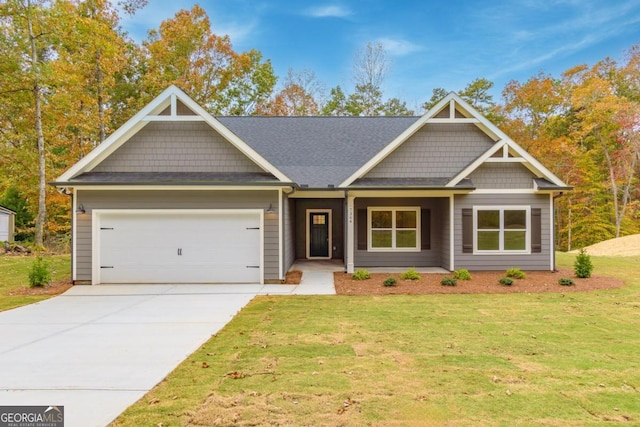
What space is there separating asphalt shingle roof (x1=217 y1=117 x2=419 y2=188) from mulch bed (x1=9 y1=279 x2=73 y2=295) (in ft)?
23.3

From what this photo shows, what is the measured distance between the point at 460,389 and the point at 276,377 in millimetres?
1923

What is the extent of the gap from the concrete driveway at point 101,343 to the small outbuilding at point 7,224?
2153 cm

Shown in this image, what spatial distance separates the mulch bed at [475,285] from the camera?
9366 mm

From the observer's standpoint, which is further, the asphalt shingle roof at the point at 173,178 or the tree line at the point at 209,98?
the tree line at the point at 209,98

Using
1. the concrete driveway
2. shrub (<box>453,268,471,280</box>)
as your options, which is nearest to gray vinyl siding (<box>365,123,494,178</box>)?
shrub (<box>453,268,471,280</box>)

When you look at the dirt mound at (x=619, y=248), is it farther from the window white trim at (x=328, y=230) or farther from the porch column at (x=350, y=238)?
the porch column at (x=350, y=238)

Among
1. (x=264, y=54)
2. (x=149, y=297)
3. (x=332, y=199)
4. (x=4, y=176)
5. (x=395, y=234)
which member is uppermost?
(x=264, y=54)

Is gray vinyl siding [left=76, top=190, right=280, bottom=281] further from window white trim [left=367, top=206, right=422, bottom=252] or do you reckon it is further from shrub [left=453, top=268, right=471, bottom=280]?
shrub [left=453, top=268, right=471, bottom=280]

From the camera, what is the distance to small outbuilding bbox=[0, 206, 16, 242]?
83.1 ft

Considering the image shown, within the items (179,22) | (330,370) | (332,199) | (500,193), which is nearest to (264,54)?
(179,22)

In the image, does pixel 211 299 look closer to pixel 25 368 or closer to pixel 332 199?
pixel 25 368

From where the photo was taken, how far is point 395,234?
43.3 feet

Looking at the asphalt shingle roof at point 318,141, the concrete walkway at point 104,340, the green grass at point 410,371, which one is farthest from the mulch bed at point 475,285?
the asphalt shingle roof at point 318,141

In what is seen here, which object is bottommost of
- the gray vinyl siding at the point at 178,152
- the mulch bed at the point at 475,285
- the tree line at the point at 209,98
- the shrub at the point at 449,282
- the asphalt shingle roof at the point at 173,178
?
the mulch bed at the point at 475,285
